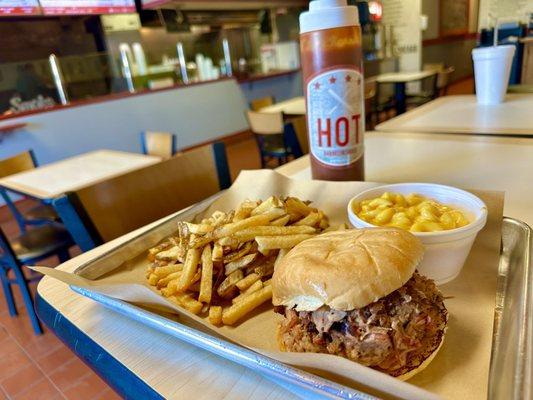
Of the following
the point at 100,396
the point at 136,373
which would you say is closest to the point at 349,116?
the point at 136,373

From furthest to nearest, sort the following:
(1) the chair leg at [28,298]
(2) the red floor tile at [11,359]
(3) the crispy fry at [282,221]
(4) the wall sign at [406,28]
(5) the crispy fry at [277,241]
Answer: (4) the wall sign at [406,28] < (1) the chair leg at [28,298] < (2) the red floor tile at [11,359] < (3) the crispy fry at [282,221] < (5) the crispy fry at [277,241]

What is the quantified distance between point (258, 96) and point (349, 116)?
6.73 meters

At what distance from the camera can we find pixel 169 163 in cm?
150

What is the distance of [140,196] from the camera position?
1.41 metres

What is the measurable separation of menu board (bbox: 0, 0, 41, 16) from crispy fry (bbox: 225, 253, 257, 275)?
6.11 m

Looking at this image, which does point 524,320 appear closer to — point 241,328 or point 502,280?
point 502,280

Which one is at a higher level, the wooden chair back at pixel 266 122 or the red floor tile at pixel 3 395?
the wooden chair back at pixel 266 122

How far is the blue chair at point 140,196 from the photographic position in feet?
3.94

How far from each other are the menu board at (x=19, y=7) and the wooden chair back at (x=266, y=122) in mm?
4000

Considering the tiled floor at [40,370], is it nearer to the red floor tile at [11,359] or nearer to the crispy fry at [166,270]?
the red floor tile at [11,359]

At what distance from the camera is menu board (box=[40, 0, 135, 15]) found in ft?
18.3

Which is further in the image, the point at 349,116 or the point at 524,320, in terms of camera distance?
the point at 349,116

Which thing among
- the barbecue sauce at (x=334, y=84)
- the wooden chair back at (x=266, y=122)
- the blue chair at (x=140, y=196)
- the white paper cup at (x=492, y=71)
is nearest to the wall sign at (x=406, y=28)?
the wooden chair back at (x=266, y=122)

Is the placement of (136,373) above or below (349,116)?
below
